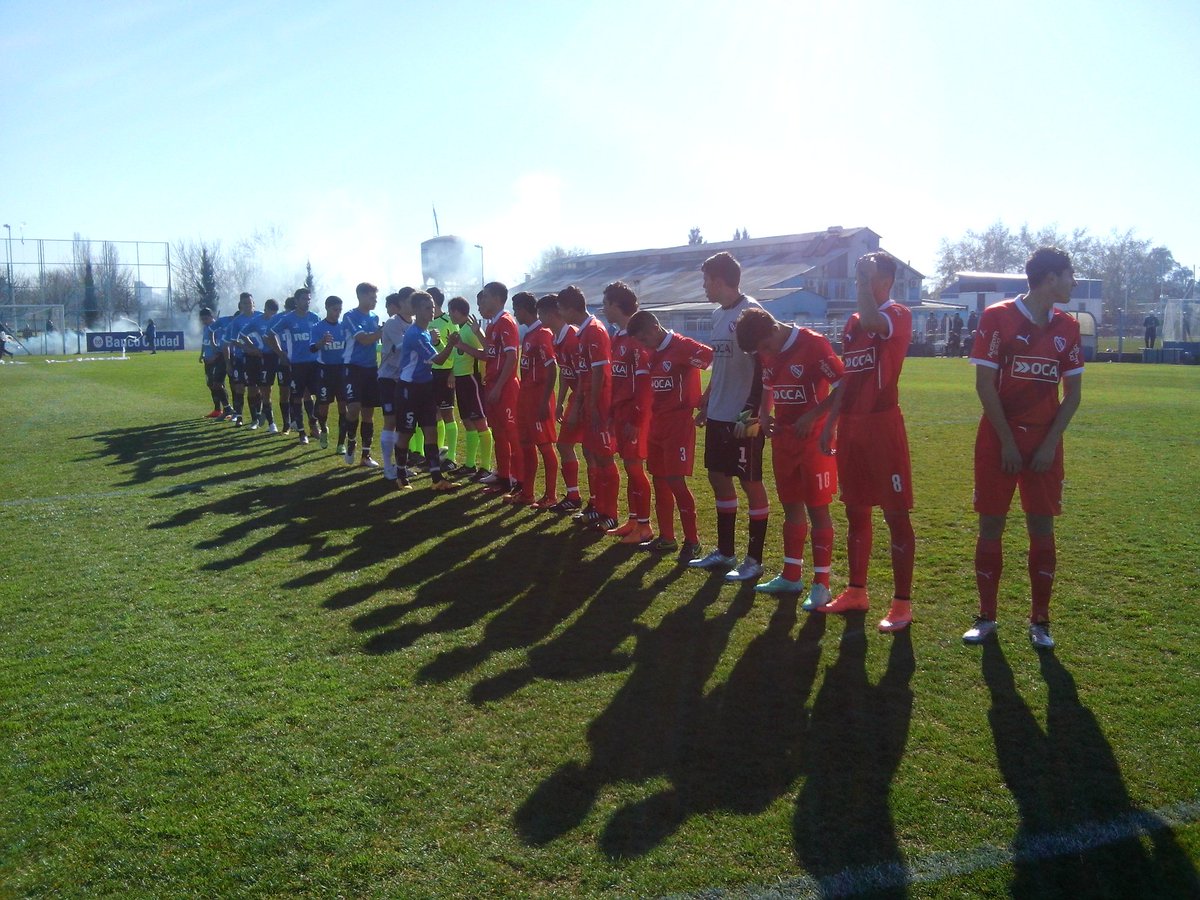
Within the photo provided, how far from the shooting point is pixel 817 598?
18.7 feet

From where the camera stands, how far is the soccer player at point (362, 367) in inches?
452

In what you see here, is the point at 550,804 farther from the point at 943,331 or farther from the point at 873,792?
the point at 943,331

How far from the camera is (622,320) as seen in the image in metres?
7.42

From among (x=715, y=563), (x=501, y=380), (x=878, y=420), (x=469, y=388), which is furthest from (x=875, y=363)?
(x=469, y=388)

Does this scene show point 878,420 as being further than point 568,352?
No

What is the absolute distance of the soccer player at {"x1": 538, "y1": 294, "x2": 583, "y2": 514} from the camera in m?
8.30

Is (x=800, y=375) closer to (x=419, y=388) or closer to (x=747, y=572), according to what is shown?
(x=747, y=572)

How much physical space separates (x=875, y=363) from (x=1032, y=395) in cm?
83

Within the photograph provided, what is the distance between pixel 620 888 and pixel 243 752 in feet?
6.01

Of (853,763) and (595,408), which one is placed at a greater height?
(595,408)

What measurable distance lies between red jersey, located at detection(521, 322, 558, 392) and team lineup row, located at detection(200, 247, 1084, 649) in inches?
0.7

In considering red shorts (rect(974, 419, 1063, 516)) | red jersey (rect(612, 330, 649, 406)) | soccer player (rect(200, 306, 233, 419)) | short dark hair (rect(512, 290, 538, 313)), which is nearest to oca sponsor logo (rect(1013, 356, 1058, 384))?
red shorts (rect(974, 419, 1063, 516))

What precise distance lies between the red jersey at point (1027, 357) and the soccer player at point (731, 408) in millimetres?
1632

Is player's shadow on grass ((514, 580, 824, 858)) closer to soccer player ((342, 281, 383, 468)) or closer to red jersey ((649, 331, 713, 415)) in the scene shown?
red jersey ((649, 331, 713, 415))
